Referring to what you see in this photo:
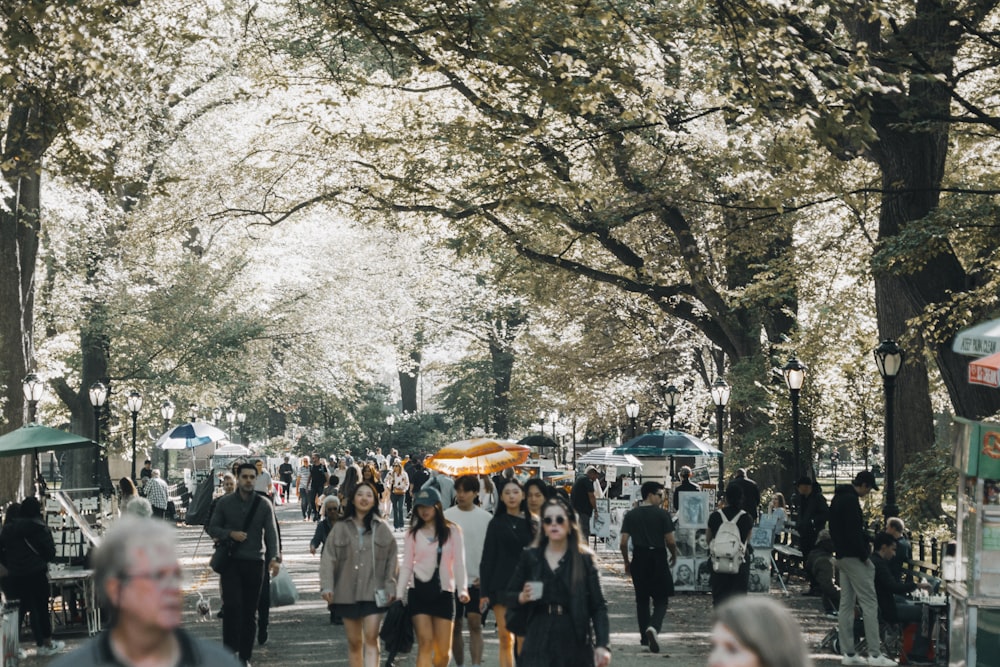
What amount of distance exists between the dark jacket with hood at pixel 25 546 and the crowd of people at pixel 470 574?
0.02 metres

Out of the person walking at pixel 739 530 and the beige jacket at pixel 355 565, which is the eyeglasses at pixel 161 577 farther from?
the person walking at pixel 739 530

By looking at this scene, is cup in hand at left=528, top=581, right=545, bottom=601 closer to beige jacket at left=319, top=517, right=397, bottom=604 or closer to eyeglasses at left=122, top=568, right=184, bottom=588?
beige jacket at left=319, top=517, right=397, bottom=604

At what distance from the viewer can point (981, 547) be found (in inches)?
440

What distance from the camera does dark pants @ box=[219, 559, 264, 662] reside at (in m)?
12.2

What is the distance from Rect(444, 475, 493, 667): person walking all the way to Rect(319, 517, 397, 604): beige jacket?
1340 millimetres

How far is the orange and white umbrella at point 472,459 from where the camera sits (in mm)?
19875

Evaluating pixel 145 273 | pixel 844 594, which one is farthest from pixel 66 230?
pixel 844 594

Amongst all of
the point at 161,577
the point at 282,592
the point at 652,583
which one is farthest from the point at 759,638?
the point at 282,592

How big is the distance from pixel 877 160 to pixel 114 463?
2548 centimetres

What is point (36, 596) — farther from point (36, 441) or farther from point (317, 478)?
point (317, 478)

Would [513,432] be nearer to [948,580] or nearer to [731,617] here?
[948,580]

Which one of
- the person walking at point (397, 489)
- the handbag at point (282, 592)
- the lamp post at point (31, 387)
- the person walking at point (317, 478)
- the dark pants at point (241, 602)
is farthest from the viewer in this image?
the person walking at point (317, 478)

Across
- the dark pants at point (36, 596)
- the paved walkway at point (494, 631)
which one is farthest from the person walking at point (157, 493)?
the dark pants at point (36, 596)

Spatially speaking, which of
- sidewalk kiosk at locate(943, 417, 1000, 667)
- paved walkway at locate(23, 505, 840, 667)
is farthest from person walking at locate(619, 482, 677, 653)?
sidewalk kiosk at locate(943, 417, 1000, 667)
